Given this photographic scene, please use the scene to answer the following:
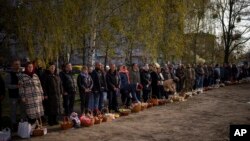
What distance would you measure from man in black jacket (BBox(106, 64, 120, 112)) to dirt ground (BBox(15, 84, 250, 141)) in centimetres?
126

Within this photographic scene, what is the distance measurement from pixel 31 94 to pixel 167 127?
4.21 m

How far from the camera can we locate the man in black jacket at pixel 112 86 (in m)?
16.5

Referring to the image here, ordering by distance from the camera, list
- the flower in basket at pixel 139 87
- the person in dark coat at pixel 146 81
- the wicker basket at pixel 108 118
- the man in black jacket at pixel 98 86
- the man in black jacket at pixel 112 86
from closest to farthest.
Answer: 1. the wicker basket at pixel 108 118
2. the man in black jacket at pixel 98 86
3. the man in black jacket at pixel 112 86
4. the flower in basket at pixel 139 87
5. the person in dark coat at pixel 146 81

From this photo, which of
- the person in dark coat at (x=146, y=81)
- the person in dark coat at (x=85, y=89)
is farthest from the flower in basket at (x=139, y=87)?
the person in dark coat at (x=85, y=89)

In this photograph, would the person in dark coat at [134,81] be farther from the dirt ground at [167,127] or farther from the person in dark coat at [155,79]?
→ the person in dark coat at [155,79]

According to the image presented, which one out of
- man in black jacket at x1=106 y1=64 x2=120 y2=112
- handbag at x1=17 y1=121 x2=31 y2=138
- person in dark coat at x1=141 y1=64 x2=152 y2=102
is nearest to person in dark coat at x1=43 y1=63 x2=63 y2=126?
handbag at x1=17 y1=121 x2=31 y2=138

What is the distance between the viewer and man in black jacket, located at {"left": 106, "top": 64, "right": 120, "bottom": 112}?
54.3ft

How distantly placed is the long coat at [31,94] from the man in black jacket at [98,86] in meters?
3.64

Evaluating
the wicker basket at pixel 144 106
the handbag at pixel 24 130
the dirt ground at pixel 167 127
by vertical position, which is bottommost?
the dirt ground at pixel 167 127

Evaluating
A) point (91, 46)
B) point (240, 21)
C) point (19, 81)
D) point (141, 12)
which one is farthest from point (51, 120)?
point (240, 21)

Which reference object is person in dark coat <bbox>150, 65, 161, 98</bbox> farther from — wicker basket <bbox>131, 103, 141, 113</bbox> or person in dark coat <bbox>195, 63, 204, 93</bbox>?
person in dark coat <bbox>195, 63, 204, 93</bbox>

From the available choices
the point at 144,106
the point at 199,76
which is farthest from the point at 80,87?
the point at 199,76

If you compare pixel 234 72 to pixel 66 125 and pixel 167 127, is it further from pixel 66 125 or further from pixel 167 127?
pixel 66 125

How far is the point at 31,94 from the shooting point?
11.8 meters
